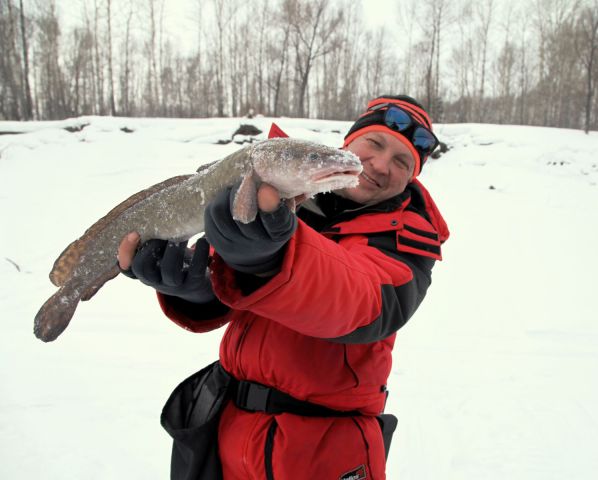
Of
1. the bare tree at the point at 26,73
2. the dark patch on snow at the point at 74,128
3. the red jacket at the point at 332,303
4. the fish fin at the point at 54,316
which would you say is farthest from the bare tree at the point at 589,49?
the bare tree at the point at 26,73

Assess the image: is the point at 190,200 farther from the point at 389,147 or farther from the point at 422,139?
the point at 422,139

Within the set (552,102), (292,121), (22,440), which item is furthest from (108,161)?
(552,102)

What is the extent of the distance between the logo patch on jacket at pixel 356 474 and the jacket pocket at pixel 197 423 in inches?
18.3

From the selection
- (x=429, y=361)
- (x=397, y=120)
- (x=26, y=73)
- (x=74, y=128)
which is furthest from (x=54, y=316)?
(x=26, y=73)

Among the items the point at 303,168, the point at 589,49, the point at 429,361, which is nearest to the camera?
the point at 303,168

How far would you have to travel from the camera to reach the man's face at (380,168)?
162cm

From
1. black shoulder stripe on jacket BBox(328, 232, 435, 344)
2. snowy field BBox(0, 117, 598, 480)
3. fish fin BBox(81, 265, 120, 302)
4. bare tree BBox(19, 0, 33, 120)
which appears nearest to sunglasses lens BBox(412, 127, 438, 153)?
black shoulder stripe on jacket BBox(328, 232, 435, 344)

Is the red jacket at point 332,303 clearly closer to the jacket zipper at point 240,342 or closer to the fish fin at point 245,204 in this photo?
the jacket zipper at point 240,342

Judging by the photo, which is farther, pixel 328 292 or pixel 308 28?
pixel 308 28

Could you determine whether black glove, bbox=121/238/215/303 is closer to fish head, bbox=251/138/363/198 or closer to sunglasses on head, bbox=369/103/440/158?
fish head, bbox=251/138/363/198

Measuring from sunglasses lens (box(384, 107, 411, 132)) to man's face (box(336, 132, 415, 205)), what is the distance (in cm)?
6

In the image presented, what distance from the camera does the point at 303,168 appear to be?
1.10 m

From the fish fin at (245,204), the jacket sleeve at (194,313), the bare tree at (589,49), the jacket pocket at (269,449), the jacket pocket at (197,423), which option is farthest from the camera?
the bare tree at (589,49)

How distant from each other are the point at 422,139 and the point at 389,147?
18cm
